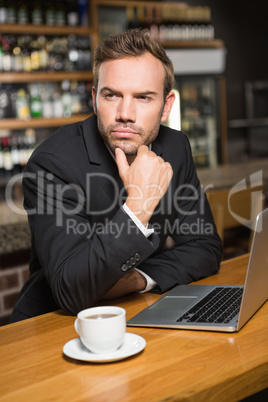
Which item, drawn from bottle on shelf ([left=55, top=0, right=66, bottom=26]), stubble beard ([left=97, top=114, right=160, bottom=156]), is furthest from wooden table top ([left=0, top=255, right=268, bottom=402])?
bottle on shelf ([left=55, top=0, right=66, bottom=26])

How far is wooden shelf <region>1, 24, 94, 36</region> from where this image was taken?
4.18m

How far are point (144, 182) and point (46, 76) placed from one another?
340 cm

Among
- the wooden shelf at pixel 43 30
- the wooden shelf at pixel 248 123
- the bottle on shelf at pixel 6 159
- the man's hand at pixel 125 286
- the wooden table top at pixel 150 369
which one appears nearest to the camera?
the wooden table top at pixel 150 369

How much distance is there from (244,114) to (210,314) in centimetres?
608

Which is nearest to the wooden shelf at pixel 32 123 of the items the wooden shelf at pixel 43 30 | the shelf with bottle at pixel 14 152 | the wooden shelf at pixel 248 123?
the shelf with bottle at pixel 14 152

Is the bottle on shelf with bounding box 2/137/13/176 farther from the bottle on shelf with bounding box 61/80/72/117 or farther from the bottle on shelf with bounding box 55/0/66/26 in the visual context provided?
the bottle on shelf with bounding box 55/0/66/26

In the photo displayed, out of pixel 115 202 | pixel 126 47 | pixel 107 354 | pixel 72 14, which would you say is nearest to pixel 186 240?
pixel 115 202

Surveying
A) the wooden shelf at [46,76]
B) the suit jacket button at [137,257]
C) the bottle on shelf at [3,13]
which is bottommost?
the suit jacket button at [137,257]

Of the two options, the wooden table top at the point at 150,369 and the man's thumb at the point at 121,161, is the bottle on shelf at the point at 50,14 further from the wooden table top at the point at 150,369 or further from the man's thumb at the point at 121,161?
the wooden table top at the point at 150,369

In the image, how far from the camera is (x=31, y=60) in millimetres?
4430

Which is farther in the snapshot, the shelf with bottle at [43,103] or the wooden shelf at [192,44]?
the wooden shelf at [192,44]

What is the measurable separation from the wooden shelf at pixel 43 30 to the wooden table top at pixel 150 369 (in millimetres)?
3619

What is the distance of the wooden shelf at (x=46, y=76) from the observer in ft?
13.8

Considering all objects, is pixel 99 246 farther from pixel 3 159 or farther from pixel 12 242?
pixel 3 159
